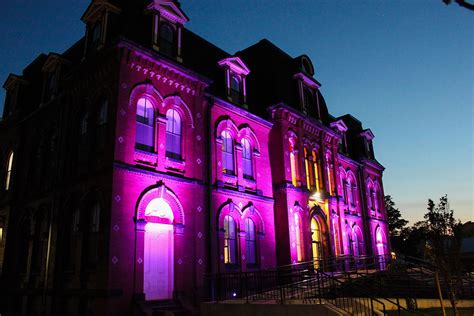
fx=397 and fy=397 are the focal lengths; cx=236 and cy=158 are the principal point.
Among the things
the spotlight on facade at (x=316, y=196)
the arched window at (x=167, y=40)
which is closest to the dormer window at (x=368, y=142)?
the spotlight on facade at (x=316, y=196)

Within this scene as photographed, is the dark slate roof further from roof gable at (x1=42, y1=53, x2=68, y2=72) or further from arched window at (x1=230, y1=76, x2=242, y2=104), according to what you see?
roof gable at (x1=42, y1=53, x2=68, y2=72)

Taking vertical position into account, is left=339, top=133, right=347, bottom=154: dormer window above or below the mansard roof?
below

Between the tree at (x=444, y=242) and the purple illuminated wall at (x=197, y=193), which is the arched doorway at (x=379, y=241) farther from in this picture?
the tree at (x=444, y=242)

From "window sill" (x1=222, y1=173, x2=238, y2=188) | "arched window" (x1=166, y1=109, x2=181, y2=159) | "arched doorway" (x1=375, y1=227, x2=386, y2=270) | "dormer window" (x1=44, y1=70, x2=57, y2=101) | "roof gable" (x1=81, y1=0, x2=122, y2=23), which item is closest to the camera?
"arched window" (x1=166, y1=109, x2=181, y2=159)

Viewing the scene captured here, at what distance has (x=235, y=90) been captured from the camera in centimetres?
2108

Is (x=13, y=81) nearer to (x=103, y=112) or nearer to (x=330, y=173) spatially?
(x=103, y=112)

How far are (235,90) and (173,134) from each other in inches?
228

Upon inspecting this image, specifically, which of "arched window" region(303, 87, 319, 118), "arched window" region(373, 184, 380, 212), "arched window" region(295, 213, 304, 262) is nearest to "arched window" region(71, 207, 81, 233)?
"arched window" region(295, 213, 304, 262)

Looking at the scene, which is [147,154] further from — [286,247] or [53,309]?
[286,247]

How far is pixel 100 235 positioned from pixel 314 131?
1524cm

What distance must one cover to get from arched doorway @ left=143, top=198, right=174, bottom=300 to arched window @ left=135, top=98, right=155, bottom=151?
85.9 inches

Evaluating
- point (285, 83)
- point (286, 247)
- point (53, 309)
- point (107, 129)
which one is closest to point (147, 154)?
point (107, 129)

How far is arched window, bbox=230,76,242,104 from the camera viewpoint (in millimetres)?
20852

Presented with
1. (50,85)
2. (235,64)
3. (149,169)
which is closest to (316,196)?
(235,64)
